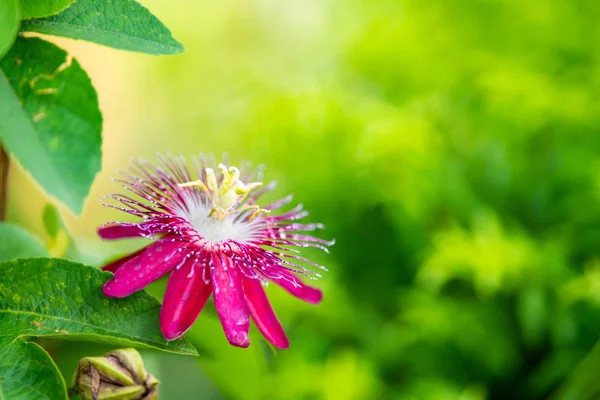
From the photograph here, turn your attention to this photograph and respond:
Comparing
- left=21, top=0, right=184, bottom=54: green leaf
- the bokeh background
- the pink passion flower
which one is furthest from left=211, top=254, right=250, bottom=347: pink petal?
the bokeh background

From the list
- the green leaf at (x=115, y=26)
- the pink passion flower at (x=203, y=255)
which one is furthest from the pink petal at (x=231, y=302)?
the green leaf at (x=115, y=26)

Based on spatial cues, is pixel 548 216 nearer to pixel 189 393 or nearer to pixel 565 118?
pixel 565 118

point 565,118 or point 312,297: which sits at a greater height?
point 565,118

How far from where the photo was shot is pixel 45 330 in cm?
30

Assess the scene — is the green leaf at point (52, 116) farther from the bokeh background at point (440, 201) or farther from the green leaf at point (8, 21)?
the bokeh background at point (440, 201)

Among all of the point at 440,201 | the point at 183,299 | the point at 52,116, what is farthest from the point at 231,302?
the point at 440,201

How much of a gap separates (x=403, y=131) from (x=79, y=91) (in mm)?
635

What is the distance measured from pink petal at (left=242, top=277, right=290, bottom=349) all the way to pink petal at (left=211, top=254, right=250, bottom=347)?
0.6 inches

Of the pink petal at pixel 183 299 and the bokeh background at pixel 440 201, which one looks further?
the bokeh background at pixel 440 201

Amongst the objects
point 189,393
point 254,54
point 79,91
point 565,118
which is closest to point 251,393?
point 79,91

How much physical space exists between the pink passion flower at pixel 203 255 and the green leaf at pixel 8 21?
0.29 ft

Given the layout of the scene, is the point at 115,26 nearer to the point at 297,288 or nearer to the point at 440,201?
the point at 297,288

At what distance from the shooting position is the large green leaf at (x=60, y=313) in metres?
0.29

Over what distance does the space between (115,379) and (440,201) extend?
74 cm
